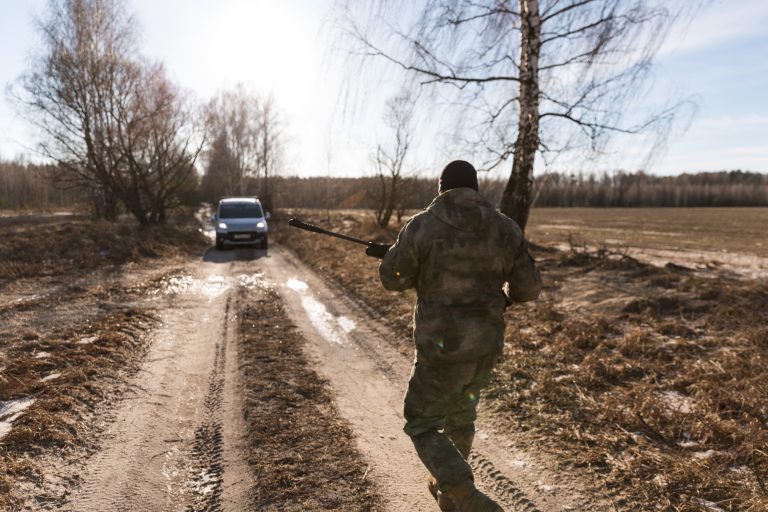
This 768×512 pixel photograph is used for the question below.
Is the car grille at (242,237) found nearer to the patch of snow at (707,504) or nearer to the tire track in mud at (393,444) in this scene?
the tire track in mud at (393,444)

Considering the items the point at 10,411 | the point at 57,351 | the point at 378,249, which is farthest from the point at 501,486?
the point at 57,351

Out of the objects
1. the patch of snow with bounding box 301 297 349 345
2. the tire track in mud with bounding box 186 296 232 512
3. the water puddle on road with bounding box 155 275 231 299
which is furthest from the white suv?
the tire track in mud with bounding box 186 296 232 512

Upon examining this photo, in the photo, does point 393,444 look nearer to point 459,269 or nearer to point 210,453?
point 210,453

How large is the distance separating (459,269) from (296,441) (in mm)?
2096

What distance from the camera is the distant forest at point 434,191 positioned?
31.1 feet

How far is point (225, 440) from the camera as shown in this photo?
11.8 ft

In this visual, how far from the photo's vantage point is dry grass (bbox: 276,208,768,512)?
3.09 metres

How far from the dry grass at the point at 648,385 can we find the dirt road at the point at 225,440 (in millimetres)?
405

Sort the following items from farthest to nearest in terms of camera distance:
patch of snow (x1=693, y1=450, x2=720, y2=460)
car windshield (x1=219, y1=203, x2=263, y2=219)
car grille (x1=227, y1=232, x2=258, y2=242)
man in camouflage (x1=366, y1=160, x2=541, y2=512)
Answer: car windshield (x1=219, y1=203, x2=263, y2=219) < car grille (x1=227, y1=232, x2=258, y2=242) < patch of snow (x1=693, y1=450, x2=720, y2=460) < man in camouflage (x1=366, y1=160, x2=541, y2=512)

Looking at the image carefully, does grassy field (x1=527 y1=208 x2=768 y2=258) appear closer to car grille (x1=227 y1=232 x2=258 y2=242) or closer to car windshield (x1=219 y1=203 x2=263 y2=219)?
car grille (x1=227 y1=232 x2=258 y2=242)

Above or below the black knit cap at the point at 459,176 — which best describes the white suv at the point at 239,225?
below

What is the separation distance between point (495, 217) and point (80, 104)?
919 inches

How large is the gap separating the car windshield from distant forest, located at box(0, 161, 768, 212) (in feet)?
23.2

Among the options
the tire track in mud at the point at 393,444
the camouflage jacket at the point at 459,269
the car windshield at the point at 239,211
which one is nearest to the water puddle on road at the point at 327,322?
the tire track in mud at the point at 393,444
